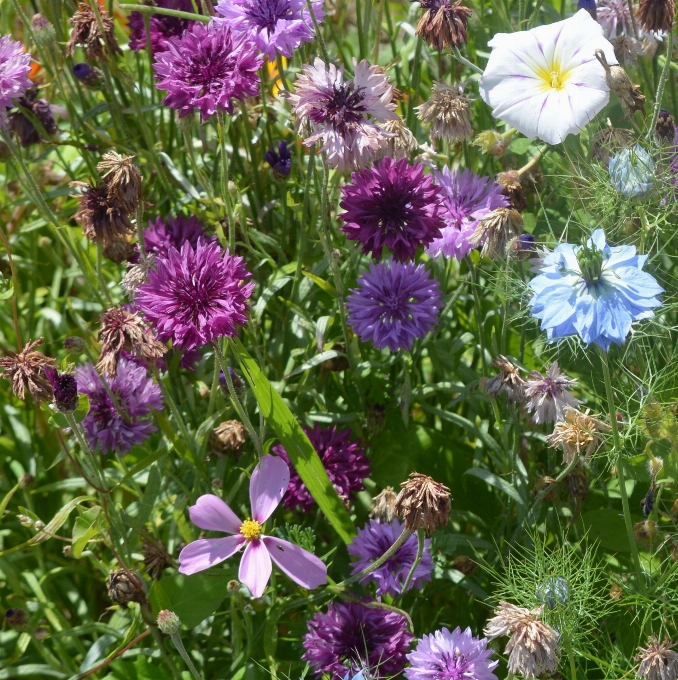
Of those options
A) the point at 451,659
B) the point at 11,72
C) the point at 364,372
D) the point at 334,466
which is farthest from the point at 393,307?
the point at 11,72

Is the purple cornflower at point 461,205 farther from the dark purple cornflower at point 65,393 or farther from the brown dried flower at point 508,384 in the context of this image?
the dark purple cornflower at point 65,393

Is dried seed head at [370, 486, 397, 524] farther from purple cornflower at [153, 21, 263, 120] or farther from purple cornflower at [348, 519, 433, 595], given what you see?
purple cornflower at [153, 21, 263, 120]

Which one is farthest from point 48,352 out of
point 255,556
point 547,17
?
point 547,17

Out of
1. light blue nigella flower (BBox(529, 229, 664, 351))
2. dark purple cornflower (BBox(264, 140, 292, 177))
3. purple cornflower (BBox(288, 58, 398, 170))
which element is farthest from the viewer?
dark purple cornflower (BBox(264, 140, 292, 177))

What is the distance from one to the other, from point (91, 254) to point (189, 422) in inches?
12.5

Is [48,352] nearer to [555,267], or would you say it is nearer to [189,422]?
[189,422]

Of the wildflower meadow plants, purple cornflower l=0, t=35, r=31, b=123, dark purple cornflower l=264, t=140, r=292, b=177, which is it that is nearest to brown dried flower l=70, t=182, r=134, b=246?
the wildflower meadow plants

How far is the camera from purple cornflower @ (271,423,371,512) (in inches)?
42.7

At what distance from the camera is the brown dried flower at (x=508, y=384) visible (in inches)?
38.5

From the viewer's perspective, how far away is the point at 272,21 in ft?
3.47

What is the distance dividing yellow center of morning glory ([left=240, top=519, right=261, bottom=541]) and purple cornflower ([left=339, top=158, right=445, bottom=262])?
12.6 inches

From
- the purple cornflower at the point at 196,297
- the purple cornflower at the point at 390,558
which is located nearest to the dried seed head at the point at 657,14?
the purple cornflower at the point at 196,297

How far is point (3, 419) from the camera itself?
1.39 m

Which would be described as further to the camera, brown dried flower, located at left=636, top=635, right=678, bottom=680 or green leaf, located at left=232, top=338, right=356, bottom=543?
green leaf, located at left=232, top=338, right=356, bottom=543
